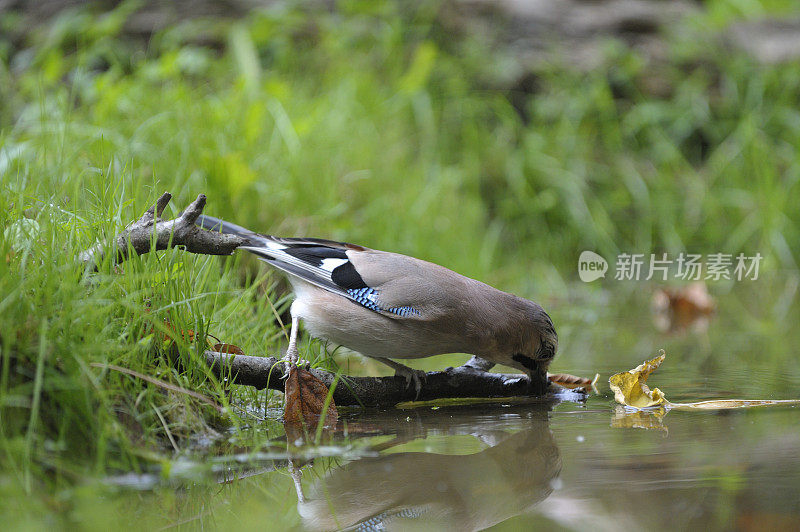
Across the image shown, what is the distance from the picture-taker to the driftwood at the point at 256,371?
2836 millimetres

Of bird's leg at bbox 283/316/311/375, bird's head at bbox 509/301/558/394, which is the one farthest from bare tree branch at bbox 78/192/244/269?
bird's head at bbox 509/301/558/394

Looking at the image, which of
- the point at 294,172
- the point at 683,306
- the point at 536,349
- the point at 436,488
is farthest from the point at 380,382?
the point at 683,306

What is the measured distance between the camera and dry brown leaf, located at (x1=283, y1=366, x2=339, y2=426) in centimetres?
295

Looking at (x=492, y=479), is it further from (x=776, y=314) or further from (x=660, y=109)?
(x=660, y=109)

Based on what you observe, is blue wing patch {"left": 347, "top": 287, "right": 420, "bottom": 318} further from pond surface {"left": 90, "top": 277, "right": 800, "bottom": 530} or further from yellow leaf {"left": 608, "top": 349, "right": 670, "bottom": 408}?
yellow leaf {"left": 608, "top": 349, "right": 670, "bottom": 408}

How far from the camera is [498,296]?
3551mm

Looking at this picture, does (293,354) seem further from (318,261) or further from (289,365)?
(318,261)

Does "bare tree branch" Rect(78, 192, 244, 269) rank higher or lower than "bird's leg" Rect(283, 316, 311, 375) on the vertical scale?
higher

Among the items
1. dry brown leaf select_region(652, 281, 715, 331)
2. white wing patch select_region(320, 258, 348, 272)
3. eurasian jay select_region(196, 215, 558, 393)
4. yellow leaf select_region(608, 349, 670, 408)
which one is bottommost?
dry brown leaf select_region(652, 281, 715, 331)

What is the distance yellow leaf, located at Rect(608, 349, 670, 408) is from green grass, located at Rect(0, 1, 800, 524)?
4.64 feet

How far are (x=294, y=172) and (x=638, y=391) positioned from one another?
3118 millimetres

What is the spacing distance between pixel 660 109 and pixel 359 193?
4.32 meters

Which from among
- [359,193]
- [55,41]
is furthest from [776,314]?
[55,41]

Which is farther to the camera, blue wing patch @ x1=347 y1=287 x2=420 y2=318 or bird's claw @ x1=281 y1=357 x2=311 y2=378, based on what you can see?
blue wing patch @ x1=347 y1=287 x2=420 y2=318
